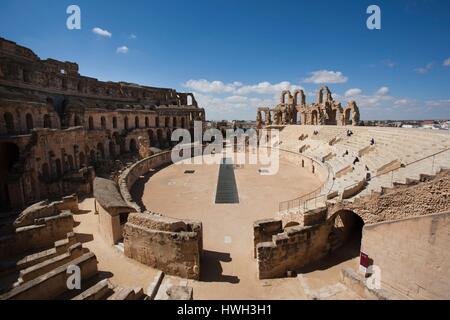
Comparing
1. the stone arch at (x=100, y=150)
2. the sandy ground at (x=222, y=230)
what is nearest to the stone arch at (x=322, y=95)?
the sandy ground at (x=222, y=230)

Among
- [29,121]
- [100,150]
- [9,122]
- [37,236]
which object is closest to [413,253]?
[37,236]

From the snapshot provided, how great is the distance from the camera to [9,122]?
16.7 meters

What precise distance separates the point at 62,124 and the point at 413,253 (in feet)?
95.2

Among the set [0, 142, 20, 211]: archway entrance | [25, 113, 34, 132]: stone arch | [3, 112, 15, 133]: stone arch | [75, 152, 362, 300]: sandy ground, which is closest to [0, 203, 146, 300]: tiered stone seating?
[75, 152, 362, 300]: sandy ground

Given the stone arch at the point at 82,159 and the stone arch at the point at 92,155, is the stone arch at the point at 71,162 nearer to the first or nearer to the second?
the stone arch at the point at 82,159

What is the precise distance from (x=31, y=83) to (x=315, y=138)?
1287 inches

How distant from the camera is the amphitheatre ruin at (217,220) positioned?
7336 mm

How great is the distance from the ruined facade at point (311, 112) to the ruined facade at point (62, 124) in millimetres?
13696

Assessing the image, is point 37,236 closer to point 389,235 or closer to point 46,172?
point 46,172

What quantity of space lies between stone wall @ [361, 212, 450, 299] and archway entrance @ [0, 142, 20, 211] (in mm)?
19513

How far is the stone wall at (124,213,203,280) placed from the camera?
8.12 m

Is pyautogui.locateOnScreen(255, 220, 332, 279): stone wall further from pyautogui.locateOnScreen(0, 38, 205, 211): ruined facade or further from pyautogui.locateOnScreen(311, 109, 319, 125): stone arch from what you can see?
pyautogui.locateOnScreen(311, 109, 319, 125): stone arch

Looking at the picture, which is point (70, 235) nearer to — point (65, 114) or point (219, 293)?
point (219, 293)

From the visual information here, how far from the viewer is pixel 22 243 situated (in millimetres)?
9602
